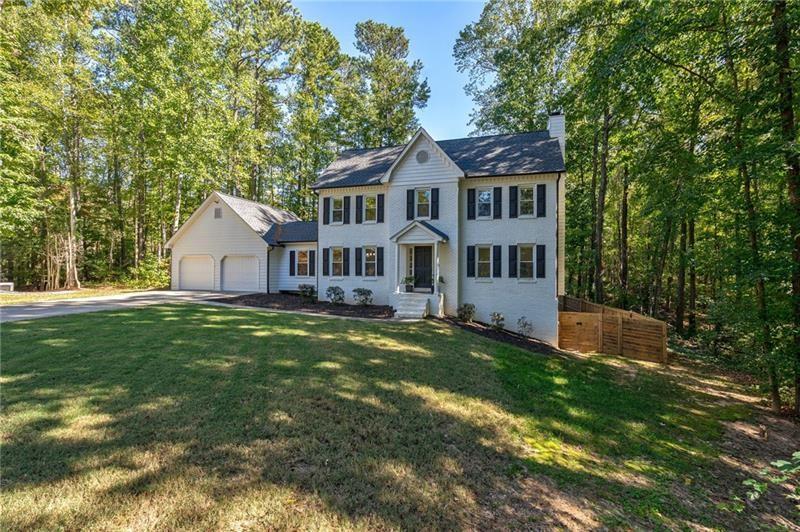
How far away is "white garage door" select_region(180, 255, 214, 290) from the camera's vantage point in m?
20.8

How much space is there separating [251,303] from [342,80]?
2253 centimetres

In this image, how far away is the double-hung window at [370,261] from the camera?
16075 mm

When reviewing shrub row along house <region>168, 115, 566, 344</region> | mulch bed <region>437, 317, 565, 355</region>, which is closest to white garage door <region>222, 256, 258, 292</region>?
shrub row along house <region>168, 115, 566, 344</region>

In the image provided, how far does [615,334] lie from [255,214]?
20.1 meters

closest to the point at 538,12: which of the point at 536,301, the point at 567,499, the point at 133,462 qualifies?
the point at 536,301

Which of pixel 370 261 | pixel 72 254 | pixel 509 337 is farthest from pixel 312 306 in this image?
pixel 72 254

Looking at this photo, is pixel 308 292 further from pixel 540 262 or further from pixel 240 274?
pixel 540 262

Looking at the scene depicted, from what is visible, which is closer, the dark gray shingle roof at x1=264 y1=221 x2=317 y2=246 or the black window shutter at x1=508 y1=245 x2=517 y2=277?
the black window shutter at x1=508 y1=245 x2=517 y2=277

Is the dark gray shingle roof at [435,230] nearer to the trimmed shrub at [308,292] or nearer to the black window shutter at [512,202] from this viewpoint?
the black window shutter at [512,202]

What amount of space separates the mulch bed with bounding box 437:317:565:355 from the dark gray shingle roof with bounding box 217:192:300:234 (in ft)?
42.6

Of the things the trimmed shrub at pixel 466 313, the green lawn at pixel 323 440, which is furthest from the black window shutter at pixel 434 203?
the green lawn at pixel 323 440

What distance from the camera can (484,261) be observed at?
1469cm

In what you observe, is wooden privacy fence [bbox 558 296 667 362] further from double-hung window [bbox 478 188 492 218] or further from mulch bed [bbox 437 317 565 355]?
double-hung window [bbox 478 188 492 218]

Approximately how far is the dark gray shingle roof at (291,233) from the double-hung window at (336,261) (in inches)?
125
